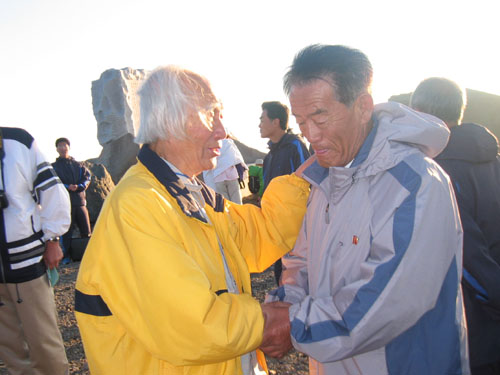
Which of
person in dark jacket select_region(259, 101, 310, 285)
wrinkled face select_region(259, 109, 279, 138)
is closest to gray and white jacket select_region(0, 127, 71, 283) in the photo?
person in dark jacket select_region(259, 101, 310, 285)

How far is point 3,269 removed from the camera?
8.76 ft

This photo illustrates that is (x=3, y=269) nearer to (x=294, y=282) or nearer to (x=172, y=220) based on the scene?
Answer: (x=172, y=220)

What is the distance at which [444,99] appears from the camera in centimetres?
221

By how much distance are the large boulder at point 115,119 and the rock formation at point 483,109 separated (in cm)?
Answer: 833

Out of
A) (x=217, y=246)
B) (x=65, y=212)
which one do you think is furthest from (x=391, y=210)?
(x=65, y=212)

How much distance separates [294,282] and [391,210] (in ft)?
2.61

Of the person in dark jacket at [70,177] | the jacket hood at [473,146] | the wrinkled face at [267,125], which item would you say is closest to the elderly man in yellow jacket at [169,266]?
the jacket hood at [473,146]

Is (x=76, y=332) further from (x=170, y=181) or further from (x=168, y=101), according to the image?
(x=168, y=101)

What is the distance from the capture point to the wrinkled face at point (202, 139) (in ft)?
5.61

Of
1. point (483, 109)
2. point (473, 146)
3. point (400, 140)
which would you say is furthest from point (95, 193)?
point (483, 109)

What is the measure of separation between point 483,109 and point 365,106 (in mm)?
8725

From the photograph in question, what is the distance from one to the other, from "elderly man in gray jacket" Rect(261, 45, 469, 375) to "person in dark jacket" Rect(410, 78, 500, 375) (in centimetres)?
56

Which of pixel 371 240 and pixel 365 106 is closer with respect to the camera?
pixel 371 240

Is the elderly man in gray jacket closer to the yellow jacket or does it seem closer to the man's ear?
the man's ear
